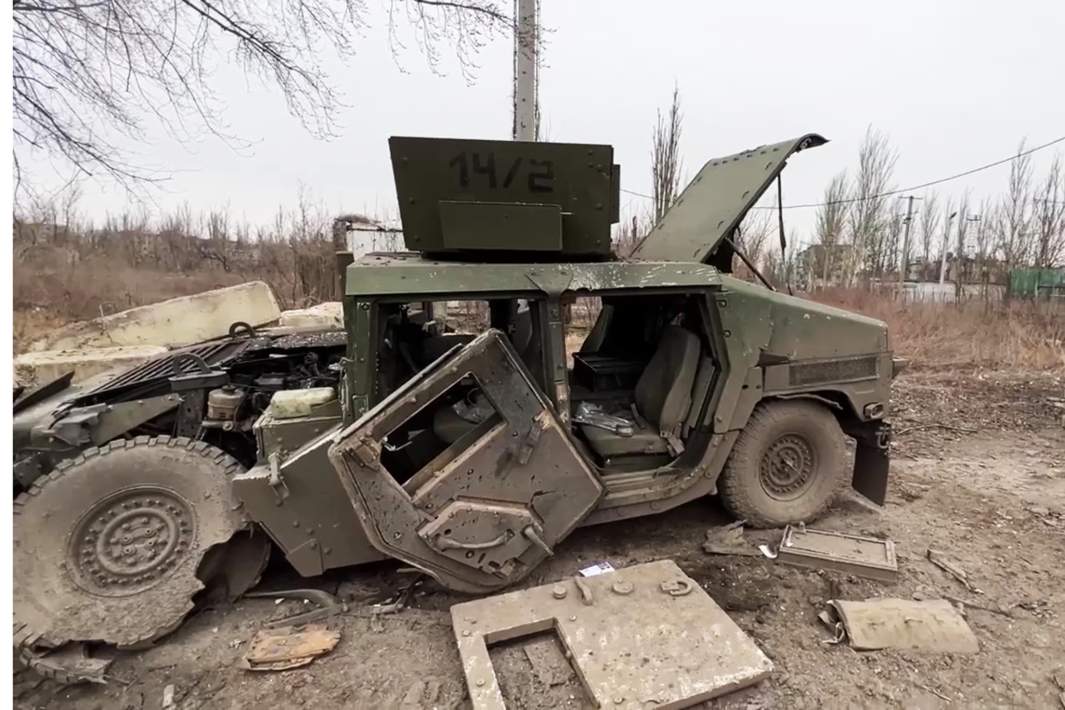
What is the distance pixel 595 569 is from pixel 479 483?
96cm

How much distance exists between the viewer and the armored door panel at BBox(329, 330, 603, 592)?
2580 mm

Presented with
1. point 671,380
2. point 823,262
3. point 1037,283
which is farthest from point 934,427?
point 823,262

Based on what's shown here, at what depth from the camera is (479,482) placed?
275 centimetres

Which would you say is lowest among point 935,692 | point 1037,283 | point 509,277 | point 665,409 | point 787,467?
point 935,692

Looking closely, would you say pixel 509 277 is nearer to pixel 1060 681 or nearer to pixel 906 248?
pixel 1060 681

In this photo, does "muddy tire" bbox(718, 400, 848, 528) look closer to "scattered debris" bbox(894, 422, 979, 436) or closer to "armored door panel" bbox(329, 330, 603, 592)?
"armored door panel" bbox(329, 330, 603, 592)

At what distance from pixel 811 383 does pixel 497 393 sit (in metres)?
2.00

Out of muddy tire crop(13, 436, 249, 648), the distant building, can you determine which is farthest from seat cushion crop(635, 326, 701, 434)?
the distant building

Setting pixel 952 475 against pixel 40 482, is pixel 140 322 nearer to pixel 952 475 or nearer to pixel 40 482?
pixel 40 482

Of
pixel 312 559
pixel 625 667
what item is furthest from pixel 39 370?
pixel 625 667

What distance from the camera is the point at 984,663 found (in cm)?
251

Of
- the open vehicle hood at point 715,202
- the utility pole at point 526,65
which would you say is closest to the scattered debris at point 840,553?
the open vehicle hood at point 715,202

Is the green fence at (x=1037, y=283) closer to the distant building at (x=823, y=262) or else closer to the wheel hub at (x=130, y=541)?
the distant building at (x=823, y=262)

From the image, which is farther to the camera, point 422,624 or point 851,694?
point 422,624
